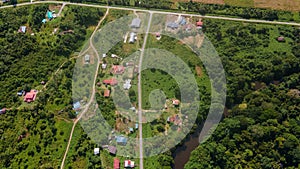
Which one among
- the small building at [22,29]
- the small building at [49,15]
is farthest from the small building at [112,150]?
the small building at [49,15]

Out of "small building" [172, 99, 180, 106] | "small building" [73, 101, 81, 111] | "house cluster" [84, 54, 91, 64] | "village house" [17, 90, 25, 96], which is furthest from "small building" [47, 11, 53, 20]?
"small building" [172, 99, 180, 106]

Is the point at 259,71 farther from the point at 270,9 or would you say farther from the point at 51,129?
the point at 51,129

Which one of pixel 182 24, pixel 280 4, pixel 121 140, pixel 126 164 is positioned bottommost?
pixel 126 164

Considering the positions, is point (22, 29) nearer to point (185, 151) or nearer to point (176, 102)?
point (176, 102)

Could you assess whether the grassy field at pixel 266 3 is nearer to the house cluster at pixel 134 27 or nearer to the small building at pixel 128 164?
the house cluster at pixel 134 27

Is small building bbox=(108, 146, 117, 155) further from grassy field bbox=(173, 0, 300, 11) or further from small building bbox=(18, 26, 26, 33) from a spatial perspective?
grassy field bbox=(173, 0, 300, 11)

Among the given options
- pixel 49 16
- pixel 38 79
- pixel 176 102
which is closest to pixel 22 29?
pixel 49 16
